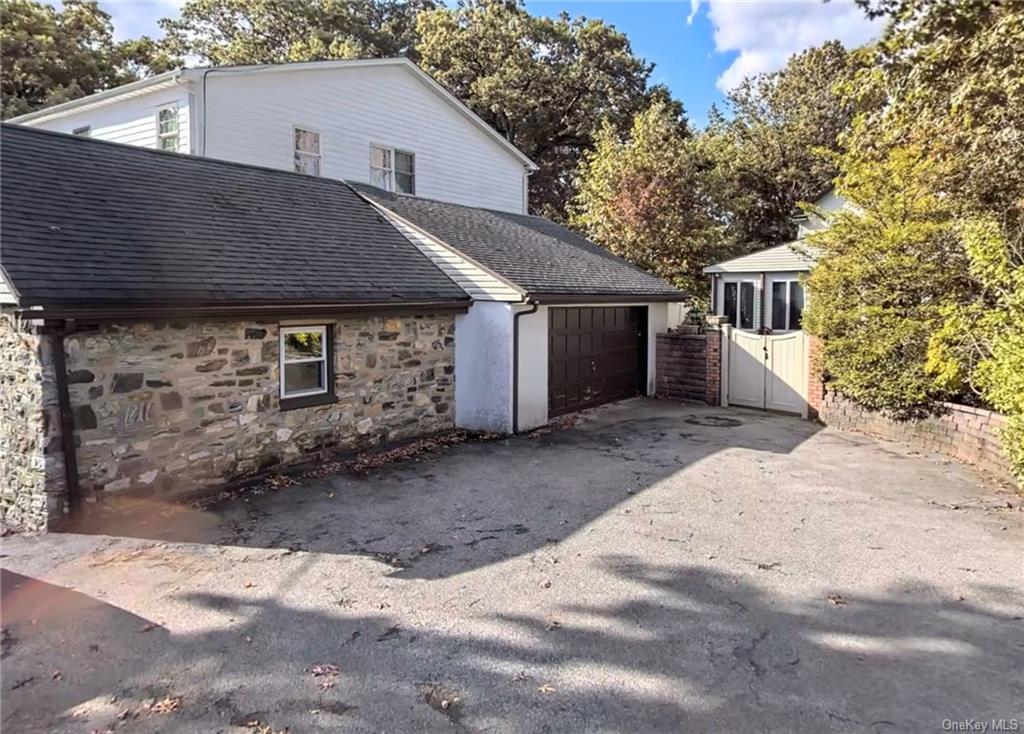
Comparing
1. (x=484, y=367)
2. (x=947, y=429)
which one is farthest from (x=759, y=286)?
(x=484, y=367)

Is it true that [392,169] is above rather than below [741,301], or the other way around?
above

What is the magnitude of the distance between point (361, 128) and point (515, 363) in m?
7.67

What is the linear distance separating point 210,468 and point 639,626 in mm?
5222

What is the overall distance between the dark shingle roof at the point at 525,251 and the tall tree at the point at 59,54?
56.7 feet

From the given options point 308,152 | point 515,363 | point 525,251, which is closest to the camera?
point 515,363

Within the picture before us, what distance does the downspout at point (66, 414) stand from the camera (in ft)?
19.1

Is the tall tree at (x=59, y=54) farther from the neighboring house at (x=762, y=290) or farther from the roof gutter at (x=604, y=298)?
the neighboring house at (x=762, y=290)

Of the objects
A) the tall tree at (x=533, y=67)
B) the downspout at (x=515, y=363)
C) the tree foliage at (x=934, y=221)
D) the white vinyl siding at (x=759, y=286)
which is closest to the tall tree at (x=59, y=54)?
the tall tree at (x=533, y=67)

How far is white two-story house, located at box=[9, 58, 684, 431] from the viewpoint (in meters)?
10.4

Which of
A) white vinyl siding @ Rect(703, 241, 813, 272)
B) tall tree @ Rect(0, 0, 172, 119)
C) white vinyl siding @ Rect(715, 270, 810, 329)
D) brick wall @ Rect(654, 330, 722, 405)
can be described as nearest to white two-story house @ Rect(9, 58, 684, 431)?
brick wall @ Rect(654, 330, 722, 405)

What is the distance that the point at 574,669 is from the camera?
360 centimetres

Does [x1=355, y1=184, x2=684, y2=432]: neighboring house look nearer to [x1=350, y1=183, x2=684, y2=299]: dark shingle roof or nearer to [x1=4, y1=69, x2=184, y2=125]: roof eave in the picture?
[x1=350, y1=183, x2=684, y2=299]: dark shingle roof

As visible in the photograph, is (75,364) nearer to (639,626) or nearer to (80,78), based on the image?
(639,626)

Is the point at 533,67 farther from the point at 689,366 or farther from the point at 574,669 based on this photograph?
the point at 574,669
